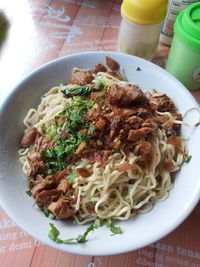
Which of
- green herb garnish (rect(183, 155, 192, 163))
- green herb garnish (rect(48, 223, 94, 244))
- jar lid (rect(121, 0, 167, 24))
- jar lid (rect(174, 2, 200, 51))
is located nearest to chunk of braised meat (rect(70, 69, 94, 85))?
jar lid (rect(121, 0, 167, 24))

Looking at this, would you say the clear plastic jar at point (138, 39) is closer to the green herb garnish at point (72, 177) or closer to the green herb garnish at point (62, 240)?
the green herb garnish at point (72, 177)

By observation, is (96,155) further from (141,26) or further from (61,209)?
(141,26)

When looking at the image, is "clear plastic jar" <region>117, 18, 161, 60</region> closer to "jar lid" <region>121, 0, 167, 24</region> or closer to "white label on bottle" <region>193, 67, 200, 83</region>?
"jar lid" <region>121, 0, 167, 24</region>

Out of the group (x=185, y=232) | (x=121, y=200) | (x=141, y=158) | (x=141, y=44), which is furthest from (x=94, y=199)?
(x=141, y=44)

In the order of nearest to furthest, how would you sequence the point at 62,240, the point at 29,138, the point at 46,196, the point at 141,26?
the point at 62,240 < the point at 46,196 < the point at 29,138 < the point at 141,26

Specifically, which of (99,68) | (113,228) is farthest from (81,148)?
(99,68)

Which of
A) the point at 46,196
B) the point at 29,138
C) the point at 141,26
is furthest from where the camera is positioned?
the point at 141,26
